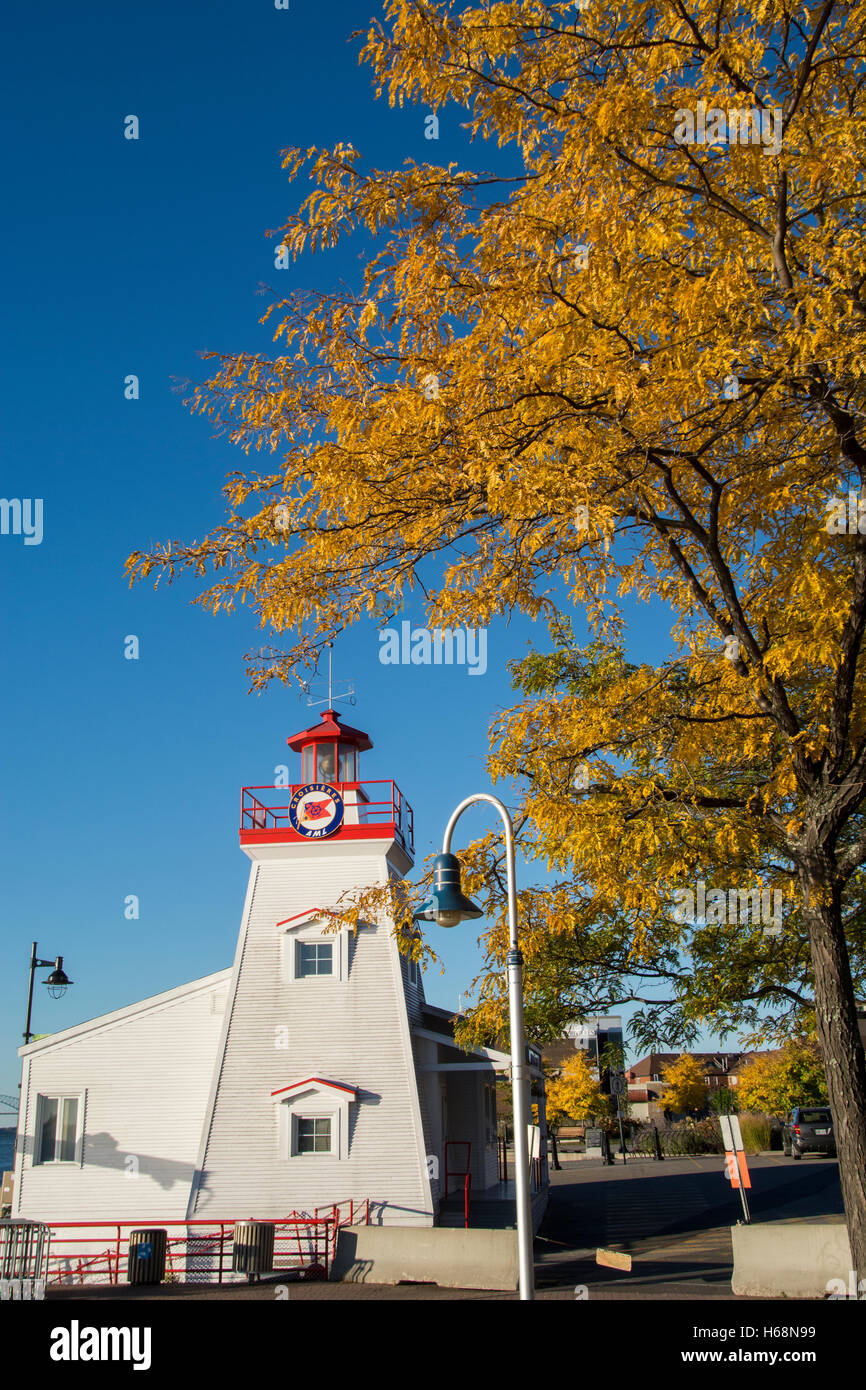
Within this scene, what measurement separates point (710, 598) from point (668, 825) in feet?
7.61

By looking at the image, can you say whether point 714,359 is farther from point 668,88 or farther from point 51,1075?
point 51,1075

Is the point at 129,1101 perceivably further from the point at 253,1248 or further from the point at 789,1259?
the point at 789,1259

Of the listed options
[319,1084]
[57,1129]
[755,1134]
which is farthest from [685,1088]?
[57,1129]

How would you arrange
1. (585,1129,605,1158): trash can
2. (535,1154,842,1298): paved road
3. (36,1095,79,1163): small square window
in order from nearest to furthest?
(535,1154,842,1298): paved road, (36,1095,79,1163): small square window, (585,1129,605,1158): trash can

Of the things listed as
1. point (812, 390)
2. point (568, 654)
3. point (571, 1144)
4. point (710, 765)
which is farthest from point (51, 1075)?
point (571, 1144)

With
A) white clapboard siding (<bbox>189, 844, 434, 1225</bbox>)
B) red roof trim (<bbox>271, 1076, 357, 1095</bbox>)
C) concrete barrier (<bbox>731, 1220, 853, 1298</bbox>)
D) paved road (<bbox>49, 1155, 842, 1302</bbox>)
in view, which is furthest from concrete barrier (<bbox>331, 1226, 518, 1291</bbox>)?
concrete barrier (<bbox>731, 1220, 853, 1298</bbox>)

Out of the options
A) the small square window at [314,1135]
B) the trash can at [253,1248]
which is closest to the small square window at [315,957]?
the small square window at [314,1135]

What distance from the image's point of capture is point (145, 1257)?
716 inches

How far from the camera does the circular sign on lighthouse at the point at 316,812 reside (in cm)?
2306

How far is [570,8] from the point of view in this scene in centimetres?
782

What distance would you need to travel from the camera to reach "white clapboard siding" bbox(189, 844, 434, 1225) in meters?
20.4

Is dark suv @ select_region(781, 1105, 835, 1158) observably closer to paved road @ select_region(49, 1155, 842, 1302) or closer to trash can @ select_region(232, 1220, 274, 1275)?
paved road @ select_region(49, 1155, 842, 1302)

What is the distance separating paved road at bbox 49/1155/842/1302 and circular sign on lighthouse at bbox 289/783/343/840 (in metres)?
9.02

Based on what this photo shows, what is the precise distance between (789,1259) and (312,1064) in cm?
1026
